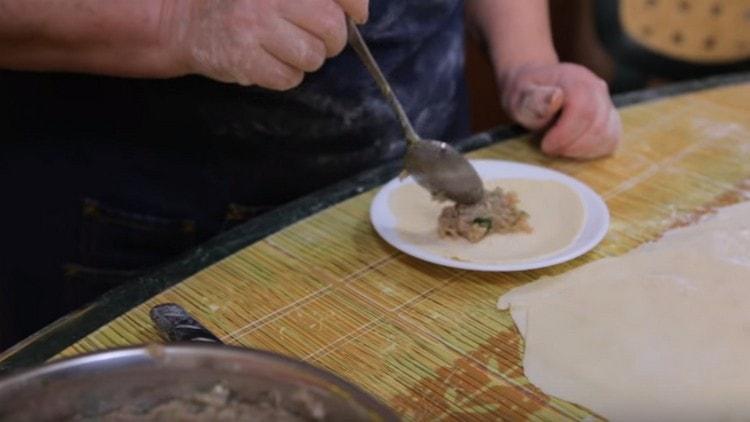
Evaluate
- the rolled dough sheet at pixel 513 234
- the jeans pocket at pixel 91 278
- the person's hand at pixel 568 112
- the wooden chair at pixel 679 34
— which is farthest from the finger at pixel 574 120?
the wooden chair at pixel 679 34

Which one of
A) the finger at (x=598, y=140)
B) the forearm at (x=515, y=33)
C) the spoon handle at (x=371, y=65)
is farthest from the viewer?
the forearm at (x=515, y=33)

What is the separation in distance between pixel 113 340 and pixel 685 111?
1.04 meters

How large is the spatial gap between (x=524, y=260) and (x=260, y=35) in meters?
0.41

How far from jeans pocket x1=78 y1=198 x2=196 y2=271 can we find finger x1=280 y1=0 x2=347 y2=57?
0.46 m

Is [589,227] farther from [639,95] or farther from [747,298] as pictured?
[639,95]

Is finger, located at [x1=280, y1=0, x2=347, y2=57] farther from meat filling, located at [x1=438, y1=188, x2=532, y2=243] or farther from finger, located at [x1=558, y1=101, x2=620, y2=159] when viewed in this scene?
finger, located at [x1=558, y1=101, x2=620, y2=159]

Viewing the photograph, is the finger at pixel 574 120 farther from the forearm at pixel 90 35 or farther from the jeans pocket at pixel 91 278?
the jeans pocket at pixel 91 278

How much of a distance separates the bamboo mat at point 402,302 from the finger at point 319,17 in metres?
0.24

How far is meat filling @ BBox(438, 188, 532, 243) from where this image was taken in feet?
3.54

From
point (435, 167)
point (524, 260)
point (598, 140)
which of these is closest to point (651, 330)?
point (524, 260)

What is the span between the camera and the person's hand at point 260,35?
1028mm

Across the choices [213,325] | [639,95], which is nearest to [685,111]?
[639,95]

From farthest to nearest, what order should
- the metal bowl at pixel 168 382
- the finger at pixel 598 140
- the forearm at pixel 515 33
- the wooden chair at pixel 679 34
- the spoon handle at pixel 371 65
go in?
the wooden chair at pixel 679 34
the forearm at pixel 515 33
the finger at pixel 598 140
the spoon handle at pixel 371 65
the metal bowl at pixel 168 382

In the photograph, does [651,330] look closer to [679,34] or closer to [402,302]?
[402,302]
